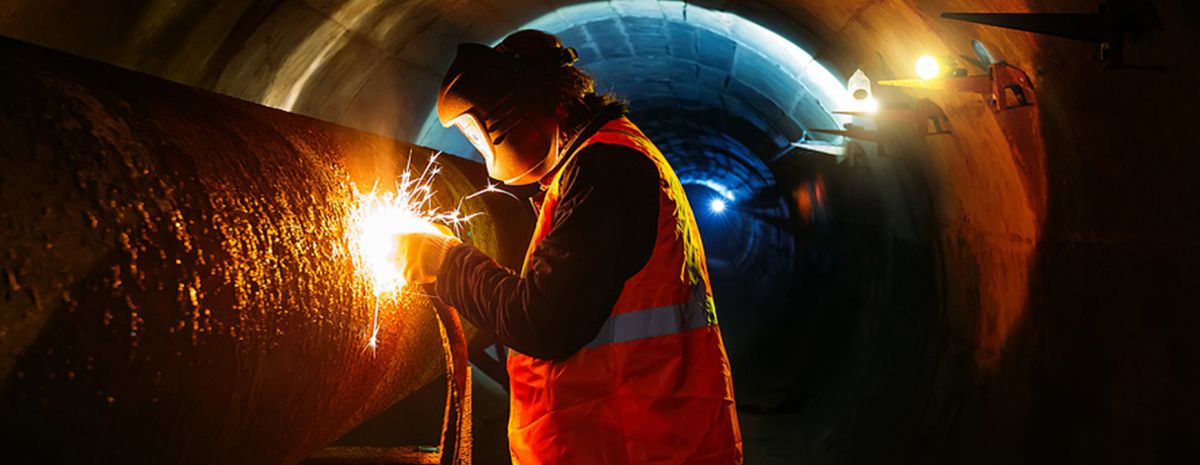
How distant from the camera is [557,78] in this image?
106 inches

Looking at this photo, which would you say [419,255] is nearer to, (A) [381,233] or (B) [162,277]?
(A) [381,233]

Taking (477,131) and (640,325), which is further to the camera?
(477,131)

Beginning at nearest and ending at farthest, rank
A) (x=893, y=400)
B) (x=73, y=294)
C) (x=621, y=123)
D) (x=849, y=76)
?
1. (x=73, y=294)
2. (x=621, y=123)
3. (x=849, y=76)
4. (x=893, y=400)

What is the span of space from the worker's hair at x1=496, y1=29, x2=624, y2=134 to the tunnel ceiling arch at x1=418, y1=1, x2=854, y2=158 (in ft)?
12.6

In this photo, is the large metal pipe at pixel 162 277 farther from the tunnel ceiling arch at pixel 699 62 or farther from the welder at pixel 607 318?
the tunnel ceiling arch at pixel 699 62

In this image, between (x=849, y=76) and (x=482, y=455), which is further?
(x=482, y=455)

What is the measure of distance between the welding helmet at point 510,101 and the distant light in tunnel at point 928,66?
2545 millimetres

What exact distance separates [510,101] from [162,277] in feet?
4.85

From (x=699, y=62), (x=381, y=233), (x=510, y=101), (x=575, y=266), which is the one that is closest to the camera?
(x=575, y=266)

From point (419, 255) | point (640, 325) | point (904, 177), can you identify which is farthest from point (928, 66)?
point (419, 255)

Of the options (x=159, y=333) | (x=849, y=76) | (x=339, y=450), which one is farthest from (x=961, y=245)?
(x=159, y=333)

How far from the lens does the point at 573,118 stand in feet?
8.79

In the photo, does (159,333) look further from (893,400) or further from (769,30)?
(893,400)

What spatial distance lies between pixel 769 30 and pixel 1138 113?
358 cm
